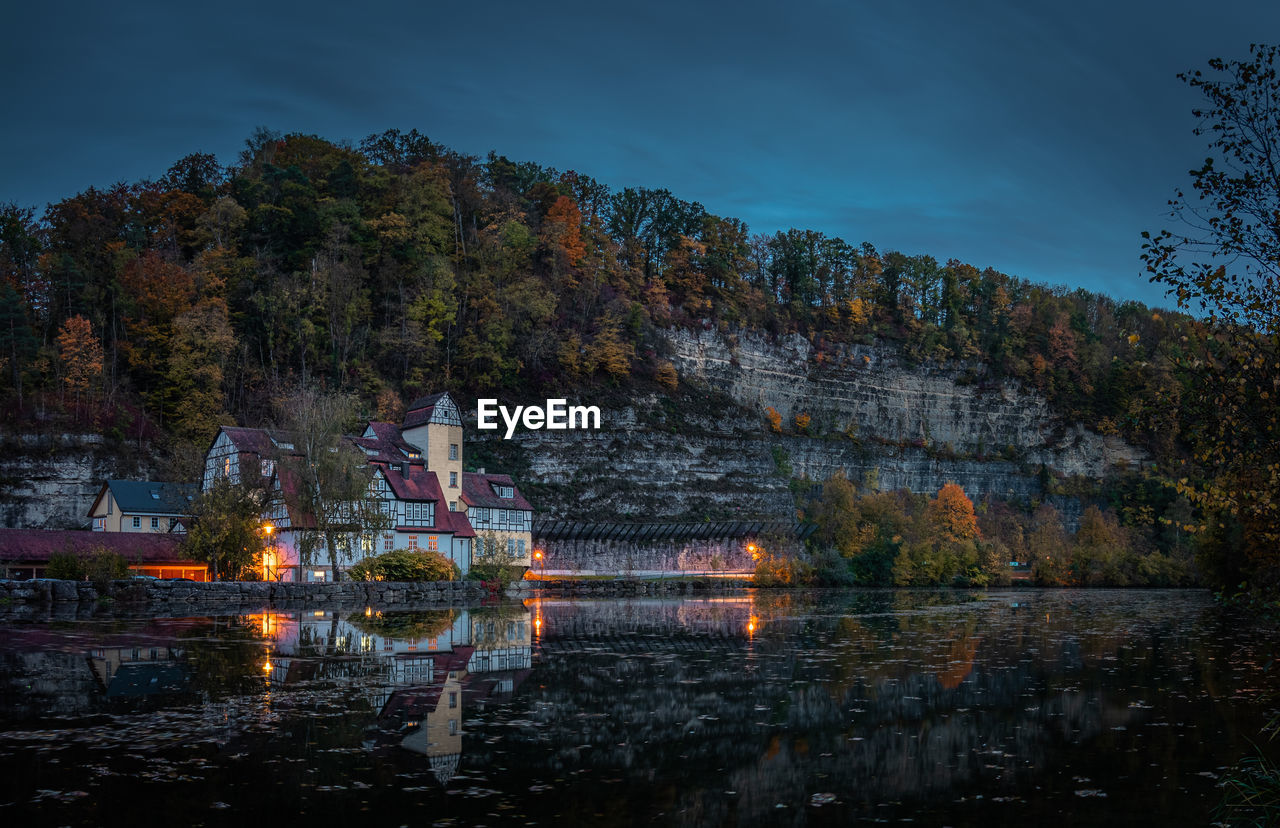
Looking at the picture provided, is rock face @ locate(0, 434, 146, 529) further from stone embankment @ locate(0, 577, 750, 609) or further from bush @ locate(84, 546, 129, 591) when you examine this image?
stone embankment @ locate(0, 577, 750, 609)

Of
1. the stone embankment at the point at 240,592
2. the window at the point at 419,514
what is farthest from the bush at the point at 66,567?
the window at the point at 419,514

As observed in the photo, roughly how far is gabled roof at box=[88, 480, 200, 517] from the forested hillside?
2.72 meters

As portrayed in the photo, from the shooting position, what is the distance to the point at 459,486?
8450cm

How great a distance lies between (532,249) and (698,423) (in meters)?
27.0

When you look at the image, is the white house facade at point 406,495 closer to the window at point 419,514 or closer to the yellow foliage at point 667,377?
the window at point 419,514

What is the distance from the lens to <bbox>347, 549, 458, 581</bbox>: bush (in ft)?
209

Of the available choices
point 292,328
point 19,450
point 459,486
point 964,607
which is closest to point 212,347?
point 292,328

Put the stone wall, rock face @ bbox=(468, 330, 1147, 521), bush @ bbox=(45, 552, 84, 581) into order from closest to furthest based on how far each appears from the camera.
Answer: bush @ bbox=(45, 552, 84, 581) < the stone wall < rock face @ bbox=(468, 330, 1147, 521)

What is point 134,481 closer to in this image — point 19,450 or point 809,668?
point 19,450

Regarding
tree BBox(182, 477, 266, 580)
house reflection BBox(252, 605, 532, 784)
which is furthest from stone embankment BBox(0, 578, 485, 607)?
house reflection BBox(252, 605, 532, 784)

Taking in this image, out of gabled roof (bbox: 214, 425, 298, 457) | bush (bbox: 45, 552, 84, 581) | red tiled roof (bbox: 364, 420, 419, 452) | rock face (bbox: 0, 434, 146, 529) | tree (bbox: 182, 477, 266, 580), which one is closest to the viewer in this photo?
bush (bbox: 45, 552, 84, 581)

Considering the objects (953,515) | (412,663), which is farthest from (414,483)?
(953,515)

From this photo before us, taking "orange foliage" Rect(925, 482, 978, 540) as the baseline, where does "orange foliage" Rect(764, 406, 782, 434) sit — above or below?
above

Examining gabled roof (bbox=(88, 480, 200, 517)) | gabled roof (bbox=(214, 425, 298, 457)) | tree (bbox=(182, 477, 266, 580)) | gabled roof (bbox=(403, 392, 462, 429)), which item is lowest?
tree (bbox=(182, 477, 266, 580))
